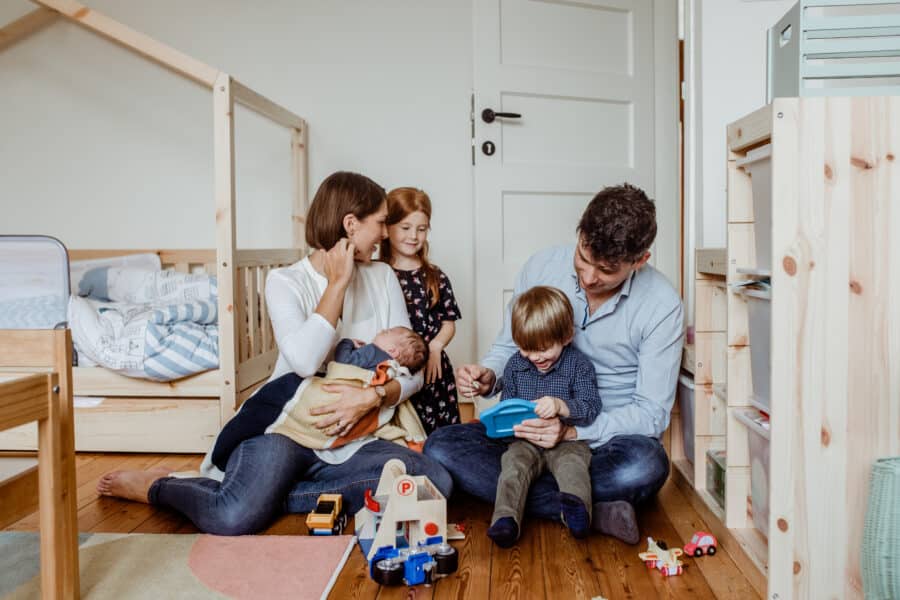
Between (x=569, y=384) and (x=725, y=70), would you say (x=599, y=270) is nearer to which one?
(x=569, y=384)

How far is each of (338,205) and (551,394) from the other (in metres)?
0.71

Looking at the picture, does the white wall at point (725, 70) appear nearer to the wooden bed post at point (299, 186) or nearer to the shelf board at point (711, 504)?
the shelf board at point (711, 504)

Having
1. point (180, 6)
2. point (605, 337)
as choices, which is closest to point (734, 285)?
point (605, 337)

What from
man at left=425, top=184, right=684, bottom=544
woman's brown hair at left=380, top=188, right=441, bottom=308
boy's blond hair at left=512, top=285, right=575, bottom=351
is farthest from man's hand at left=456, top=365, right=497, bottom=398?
woman's brown hair at left=380, top=188, right=441, bottom=308

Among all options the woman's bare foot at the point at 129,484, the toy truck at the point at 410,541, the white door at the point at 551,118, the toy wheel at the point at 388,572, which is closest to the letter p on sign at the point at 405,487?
the toy truck at the point at 410,541

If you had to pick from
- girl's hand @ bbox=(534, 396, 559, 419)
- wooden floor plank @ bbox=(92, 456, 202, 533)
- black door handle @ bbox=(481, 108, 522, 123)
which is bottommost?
wooden floor plank @ bbox=(92, 456, 202, 533)

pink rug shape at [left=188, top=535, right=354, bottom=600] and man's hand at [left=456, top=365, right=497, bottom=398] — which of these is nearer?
pink rug shape at [left=188, top=535, right=354, bottom=600]

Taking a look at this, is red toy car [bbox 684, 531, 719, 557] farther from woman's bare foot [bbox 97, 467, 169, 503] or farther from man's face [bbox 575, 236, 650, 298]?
woman's bare foot [bbox 97, 467, 169, 503]

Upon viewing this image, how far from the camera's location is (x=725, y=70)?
6.84ft

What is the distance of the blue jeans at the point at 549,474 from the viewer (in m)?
1.64

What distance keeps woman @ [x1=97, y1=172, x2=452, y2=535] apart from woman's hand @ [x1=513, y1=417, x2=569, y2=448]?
231mm

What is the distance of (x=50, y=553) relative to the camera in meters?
1.12

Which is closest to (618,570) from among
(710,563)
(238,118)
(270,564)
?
(710,563)

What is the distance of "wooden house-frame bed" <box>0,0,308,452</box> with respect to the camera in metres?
2.12
